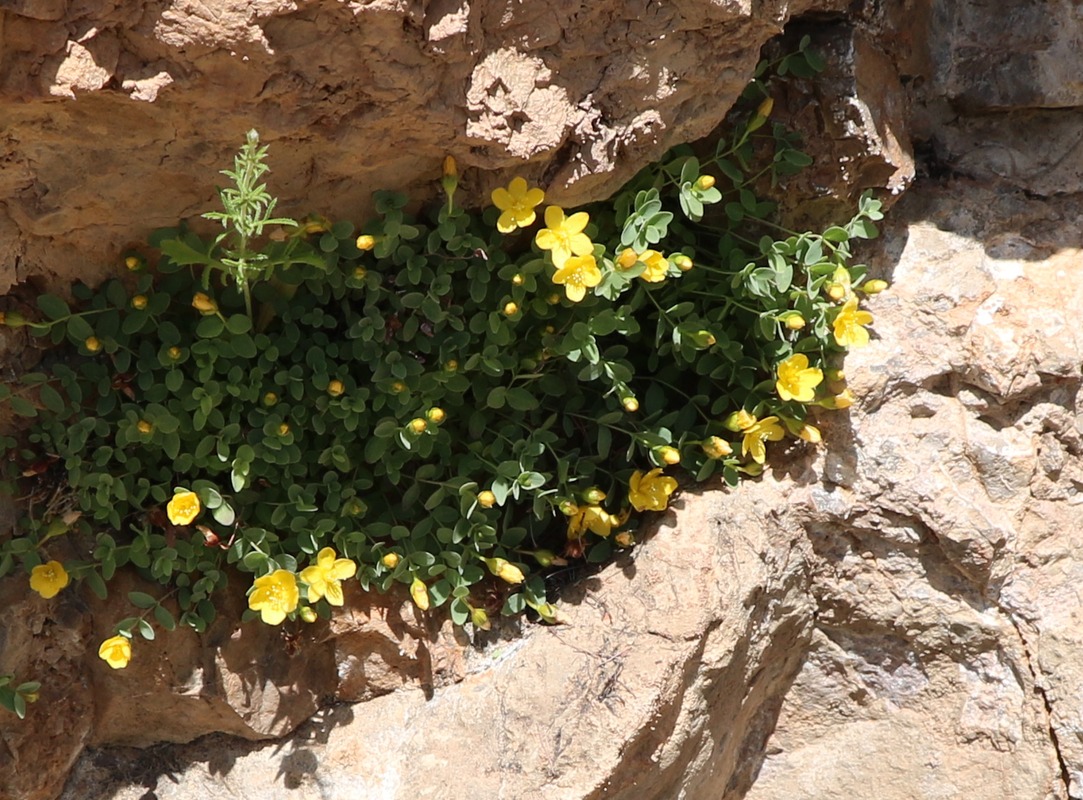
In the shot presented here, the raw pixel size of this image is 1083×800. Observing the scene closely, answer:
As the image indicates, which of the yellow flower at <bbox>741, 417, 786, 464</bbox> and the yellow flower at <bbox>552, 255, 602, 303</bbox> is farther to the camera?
the yellow flower at <bbox>741, 417, 786, 464</bbox>

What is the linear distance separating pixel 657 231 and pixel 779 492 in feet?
2.95

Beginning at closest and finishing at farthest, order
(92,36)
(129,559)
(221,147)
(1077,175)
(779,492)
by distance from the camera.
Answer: (92,36) → (221,147) → (129,559) → (779,492) → (1077,175)

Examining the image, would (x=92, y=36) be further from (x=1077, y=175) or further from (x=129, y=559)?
(x=1077, y=175)

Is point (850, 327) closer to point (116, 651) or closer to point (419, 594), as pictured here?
point (419, 594)

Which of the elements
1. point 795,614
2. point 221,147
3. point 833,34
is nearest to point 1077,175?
point 833,34

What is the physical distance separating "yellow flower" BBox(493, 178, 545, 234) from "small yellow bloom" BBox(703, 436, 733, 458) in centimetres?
86

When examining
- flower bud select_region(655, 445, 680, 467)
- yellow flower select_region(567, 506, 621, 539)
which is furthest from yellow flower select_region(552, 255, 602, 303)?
yellow flower select_region(567, 506, 621, 539)

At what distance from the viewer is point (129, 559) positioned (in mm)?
3115

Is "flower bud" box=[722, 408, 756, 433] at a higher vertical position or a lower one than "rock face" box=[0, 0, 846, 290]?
lower

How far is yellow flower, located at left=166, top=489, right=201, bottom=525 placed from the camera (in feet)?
9.54

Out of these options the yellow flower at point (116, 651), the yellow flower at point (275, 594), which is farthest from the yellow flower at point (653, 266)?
the yellow flower at point (116, 651)

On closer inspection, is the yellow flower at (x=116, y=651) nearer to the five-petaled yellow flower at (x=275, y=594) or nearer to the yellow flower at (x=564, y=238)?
the five-petaled yellow flower at (x=275, y=594)

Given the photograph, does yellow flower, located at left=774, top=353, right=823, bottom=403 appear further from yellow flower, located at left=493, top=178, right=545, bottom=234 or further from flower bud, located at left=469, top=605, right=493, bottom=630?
flower bud, located at left=469, top=605, right=493, bottom=630

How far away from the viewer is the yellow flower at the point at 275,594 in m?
2.96
